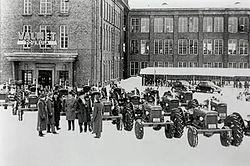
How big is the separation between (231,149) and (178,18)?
152 feet

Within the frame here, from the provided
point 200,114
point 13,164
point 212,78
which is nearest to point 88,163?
point 13,164

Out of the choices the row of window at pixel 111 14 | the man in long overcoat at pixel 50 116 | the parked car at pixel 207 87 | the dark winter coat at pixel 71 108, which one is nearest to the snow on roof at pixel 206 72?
the parked car at pixel 207 87

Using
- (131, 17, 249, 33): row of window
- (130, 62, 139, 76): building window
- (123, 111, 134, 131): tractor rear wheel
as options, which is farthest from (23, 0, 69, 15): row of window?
(131, 17, 249, 33): row of window

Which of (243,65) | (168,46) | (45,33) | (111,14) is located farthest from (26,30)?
(243,65)

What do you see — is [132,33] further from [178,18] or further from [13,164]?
[13,164]

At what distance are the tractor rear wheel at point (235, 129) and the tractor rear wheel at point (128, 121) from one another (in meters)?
4.55

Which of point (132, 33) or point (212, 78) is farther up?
Result: point (132, 33)

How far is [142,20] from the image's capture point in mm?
59469

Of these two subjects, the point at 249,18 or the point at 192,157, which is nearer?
the point at 192,157

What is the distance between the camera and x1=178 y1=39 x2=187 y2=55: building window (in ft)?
194

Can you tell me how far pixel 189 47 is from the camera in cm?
5959

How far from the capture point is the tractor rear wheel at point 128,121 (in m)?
17.6

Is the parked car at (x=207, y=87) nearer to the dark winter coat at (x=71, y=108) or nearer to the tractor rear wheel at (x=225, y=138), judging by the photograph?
the dark winter coat at (x=71, y=108)

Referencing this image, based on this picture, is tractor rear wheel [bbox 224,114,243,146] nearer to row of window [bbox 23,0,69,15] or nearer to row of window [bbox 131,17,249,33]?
row of window [bbox 23,0,69,15]
